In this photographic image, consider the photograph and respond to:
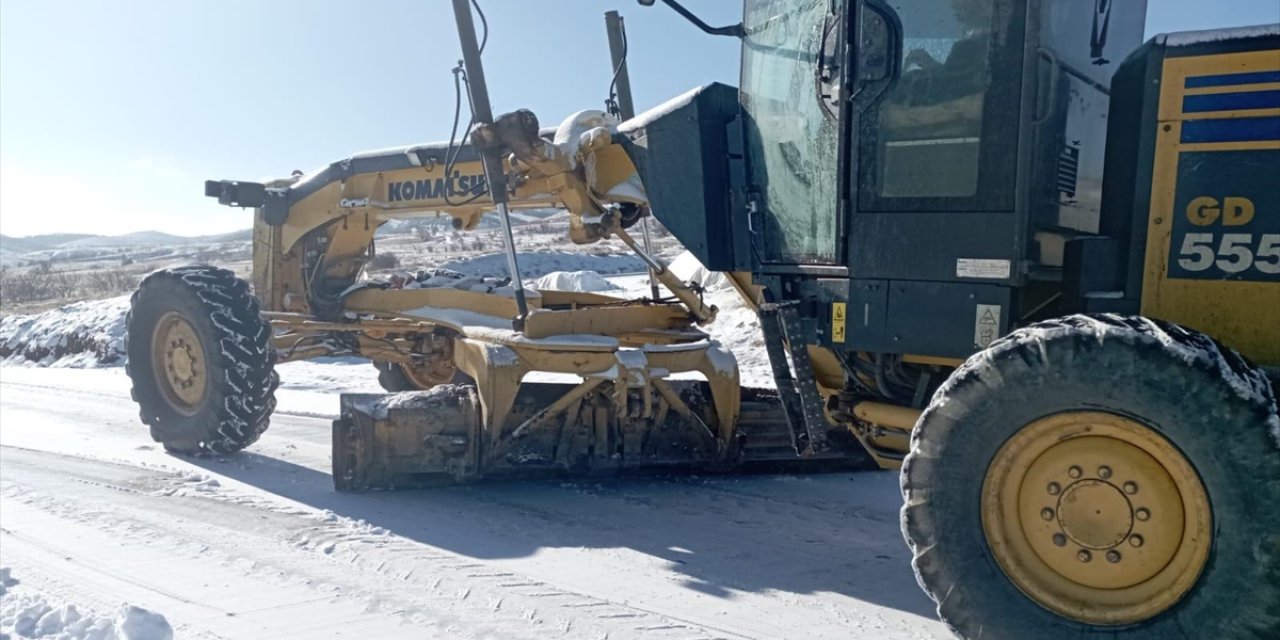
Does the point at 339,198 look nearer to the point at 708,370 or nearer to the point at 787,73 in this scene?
the point at 708,370

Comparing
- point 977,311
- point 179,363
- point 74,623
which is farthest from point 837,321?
point 179,363

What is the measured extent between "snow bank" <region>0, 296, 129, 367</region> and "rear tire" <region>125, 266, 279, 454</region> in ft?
25.5

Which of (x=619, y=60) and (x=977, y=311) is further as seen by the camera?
(x=619, y=60)

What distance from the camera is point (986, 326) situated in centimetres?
374

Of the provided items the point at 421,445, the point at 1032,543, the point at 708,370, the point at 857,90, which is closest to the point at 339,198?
the point at 421,445

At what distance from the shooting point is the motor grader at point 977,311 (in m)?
2.97

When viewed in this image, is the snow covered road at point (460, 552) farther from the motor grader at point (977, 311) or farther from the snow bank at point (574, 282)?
the snow bank at point (574, 282)

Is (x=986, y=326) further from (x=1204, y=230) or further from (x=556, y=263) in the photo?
(x=556, y=263)

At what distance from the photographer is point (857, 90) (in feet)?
12.7

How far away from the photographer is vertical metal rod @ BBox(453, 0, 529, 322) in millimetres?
5887

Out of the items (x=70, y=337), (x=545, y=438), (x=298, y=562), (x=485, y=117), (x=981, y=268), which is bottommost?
(x=70, y=337)

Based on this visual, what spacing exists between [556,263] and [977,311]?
21354 millimetres

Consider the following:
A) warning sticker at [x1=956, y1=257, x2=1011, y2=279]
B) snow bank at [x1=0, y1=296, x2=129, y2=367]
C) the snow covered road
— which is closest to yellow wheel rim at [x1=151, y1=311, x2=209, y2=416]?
the snow covered road

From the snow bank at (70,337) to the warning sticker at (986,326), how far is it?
44.5 feet
